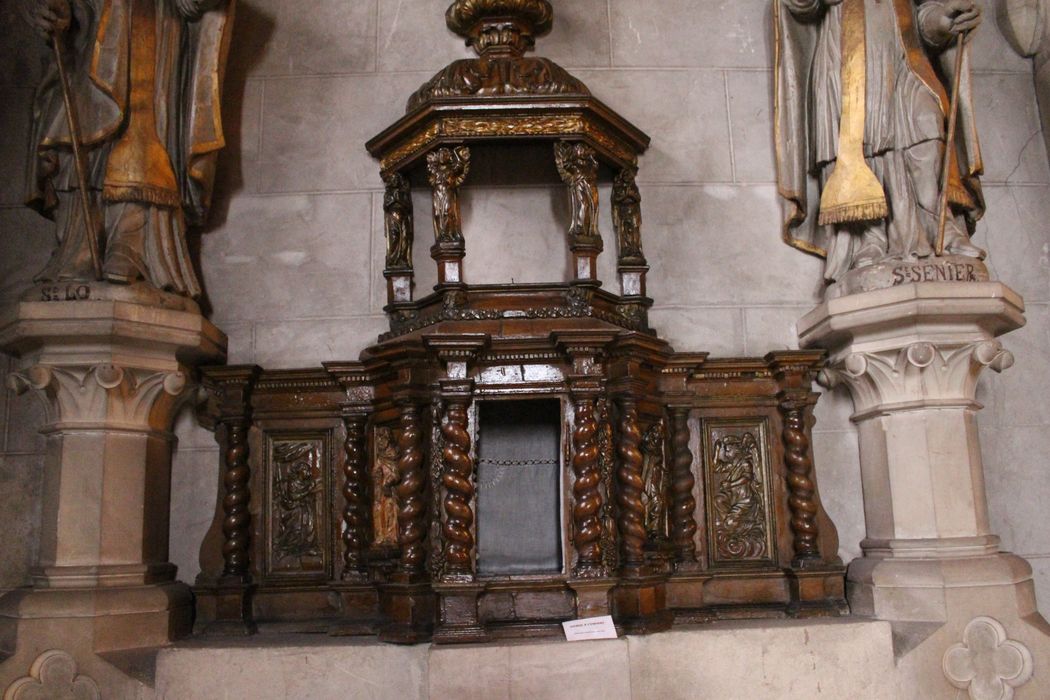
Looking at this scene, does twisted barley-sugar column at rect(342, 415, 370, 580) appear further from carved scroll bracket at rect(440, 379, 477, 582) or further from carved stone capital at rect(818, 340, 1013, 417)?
carved stone capital at rect(818, 340, 1013, 417)

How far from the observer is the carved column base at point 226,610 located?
4.33 m

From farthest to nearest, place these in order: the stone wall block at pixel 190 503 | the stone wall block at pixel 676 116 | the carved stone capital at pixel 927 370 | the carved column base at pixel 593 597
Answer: the stone wall block at pixel 676 116, the stone wall block at pixel 190 503, the carved stone capital at pixel 927 370, the carved column base at pixel 593 597

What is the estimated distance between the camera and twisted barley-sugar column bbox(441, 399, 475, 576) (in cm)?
395

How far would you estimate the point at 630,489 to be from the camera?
13.6 ft

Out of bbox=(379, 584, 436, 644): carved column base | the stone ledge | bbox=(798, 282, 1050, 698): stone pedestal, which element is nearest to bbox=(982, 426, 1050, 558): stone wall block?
bbox=(798, 282, 1050, 698): stone pedestal

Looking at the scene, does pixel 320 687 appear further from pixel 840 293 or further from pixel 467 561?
pixel 840 293

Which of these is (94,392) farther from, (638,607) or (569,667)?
(638,607)

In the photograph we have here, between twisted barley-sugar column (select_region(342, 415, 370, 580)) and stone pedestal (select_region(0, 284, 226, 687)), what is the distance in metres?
0.74

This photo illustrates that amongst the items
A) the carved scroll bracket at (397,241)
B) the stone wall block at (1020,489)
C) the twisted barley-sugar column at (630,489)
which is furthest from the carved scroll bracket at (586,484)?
the stone wall block at (1020,489)

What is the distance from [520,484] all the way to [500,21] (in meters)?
2.29

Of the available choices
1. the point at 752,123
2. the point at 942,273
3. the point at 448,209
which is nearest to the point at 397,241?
the point at 448,209

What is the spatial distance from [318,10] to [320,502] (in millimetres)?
2576

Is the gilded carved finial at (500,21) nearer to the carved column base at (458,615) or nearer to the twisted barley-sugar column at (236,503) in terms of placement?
the twisted barley-sugar column at (236,503)

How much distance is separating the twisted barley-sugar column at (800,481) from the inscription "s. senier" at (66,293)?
3.11 m
